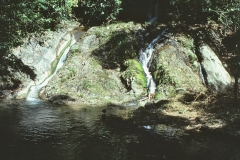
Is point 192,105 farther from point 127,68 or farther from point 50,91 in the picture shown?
point 50,91

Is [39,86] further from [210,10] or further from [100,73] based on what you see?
[210,10]

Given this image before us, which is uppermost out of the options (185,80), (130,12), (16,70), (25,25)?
(130,12)

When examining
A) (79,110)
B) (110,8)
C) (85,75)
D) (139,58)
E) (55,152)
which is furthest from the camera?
(110,8)

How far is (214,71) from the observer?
54.5 ft

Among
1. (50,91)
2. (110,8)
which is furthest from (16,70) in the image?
(110,8)

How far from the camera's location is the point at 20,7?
45.4ft

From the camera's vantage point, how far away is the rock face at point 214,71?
52.7ft

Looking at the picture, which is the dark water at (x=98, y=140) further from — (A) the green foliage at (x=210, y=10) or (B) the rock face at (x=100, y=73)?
(A) the green foliage at (x=210, y=10)

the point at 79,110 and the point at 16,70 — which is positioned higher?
the point at 16,70

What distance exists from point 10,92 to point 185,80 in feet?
30.9

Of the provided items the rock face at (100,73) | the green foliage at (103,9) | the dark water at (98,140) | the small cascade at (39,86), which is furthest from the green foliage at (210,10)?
the dark water at (98,140)

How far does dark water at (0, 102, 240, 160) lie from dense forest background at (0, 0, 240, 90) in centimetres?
493

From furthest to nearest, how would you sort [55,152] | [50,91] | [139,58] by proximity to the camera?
1. [139,58]
2. [50,91]
3. [55,152]

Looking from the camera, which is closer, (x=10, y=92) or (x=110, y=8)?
(x=10, y=92)
